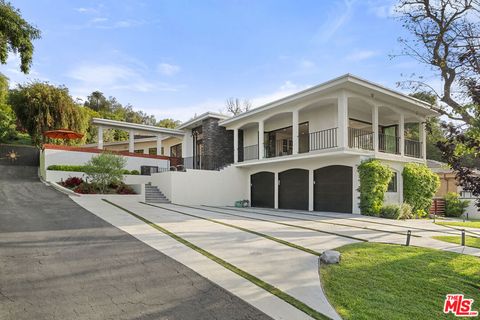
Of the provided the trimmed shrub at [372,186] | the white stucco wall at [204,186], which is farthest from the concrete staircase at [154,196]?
the trimmed shrub at [372,186]

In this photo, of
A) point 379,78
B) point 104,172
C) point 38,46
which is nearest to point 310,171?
point 379,78

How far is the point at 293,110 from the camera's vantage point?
1638 centimetres

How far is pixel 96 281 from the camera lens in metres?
4.64

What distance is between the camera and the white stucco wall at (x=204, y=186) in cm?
1745

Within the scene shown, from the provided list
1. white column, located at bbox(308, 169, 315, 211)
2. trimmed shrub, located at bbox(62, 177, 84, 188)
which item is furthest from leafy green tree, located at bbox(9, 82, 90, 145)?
white column, located at bbox(308, 169, 315, 211)

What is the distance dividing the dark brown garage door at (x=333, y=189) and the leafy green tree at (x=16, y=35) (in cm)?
1266

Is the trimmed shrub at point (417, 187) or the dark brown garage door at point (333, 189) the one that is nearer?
the dark brown garage door at point (333, 189)

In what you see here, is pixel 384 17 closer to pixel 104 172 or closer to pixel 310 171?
pixel 310 171

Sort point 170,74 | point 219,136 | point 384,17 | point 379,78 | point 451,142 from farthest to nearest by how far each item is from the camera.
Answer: point 219,136 < point 170,74 < point 379,78 < point 384,17 < point 451,142

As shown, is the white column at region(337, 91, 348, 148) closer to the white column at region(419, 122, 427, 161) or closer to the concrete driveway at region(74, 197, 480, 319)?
the concrete driveway at region(74, 197, 480, 319)

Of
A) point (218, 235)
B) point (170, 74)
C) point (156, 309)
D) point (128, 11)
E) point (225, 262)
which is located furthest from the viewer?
point (170, 74)

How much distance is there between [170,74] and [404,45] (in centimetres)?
1158

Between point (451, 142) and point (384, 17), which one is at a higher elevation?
point (384, 17)

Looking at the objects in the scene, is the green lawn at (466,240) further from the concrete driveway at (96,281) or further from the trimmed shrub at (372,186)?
the concrete driveway at (96,281)
